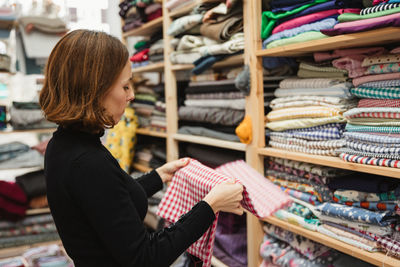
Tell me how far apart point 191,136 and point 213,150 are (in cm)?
15

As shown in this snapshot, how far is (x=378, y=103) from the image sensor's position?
129 cm

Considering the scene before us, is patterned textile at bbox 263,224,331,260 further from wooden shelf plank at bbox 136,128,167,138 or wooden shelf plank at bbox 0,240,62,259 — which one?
wooden shelf plank at bbox 0,240,62,259

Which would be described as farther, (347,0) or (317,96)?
(317,96)

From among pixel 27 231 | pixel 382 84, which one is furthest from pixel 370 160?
pixel 27 231

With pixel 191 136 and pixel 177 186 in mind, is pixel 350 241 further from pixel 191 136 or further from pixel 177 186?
pixel 191 136

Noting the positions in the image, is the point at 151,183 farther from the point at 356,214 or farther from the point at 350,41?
the point at 350,41

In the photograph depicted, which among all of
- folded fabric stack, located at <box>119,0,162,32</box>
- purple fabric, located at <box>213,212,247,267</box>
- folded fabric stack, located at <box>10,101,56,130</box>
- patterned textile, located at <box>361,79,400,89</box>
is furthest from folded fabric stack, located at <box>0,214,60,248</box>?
patterned textile, located at <box>361,79,400,89</box>

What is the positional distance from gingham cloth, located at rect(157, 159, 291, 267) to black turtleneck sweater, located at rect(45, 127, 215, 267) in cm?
20

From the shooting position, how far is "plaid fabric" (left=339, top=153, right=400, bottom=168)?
1.18m

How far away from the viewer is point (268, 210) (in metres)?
1.23

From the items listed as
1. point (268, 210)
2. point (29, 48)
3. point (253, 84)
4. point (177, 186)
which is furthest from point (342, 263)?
point (29, 48)

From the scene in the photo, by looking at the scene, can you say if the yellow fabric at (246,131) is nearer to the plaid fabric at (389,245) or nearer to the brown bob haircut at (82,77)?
the plaid fabric at (389,245)

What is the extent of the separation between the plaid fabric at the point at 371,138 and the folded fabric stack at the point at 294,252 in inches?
20.0

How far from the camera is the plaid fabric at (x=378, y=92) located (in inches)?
48.2
